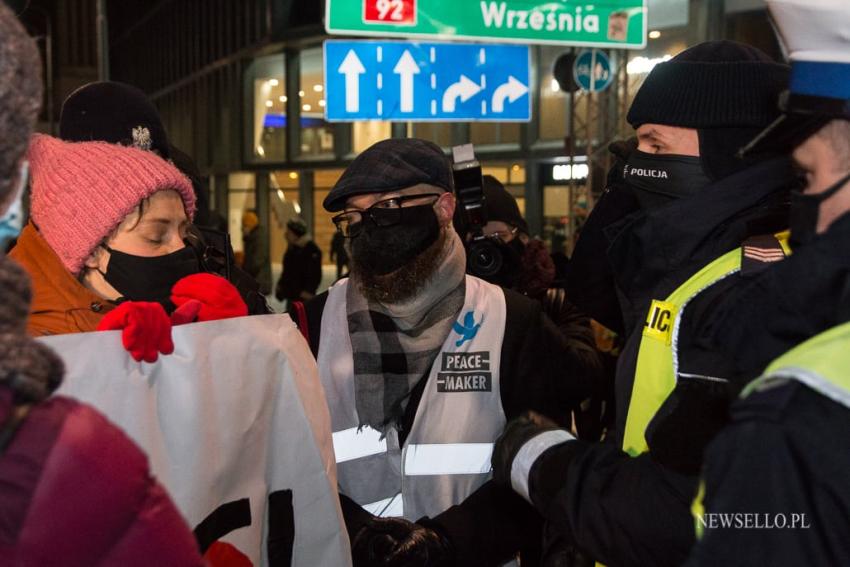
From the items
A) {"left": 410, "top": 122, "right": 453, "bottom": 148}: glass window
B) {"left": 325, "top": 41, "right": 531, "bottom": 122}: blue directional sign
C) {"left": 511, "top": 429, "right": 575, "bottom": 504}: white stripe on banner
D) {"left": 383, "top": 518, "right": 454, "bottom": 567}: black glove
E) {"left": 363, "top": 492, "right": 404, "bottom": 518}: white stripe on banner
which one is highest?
{"left": 410, "top": 122, "right": 453, "bottom": 148}: glass window

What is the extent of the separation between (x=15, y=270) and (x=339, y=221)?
180cm

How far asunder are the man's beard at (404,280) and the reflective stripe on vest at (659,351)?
91 cm

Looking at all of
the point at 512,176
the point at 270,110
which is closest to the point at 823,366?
the point at 512,176

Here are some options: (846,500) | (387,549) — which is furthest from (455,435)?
(846,500)

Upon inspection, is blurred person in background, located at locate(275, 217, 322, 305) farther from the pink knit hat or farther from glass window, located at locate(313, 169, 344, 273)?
glass window, located at locate(313, 169, 344, 273)

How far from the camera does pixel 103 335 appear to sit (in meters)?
1.45

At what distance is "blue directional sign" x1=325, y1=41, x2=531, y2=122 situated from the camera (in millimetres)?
6701

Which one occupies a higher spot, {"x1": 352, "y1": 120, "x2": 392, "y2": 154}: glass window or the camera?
{"x1": 352, "y1": 120, "x2": 392, "y2": 154}: glass window

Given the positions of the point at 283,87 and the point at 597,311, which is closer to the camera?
the point at 597,311

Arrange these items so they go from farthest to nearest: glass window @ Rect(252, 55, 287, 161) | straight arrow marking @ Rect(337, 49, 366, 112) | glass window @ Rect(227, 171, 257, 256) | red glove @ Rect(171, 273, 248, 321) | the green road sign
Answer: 1. glass window @ Rect(227, 171, 257, 256)
2. glass window @ Rect(252, 55, 287, 161)
3. straight arrow marking @ Rect(337, 49, 366, 112)
4. the green road sign
5. red glove @ Rect(171, 273, 248, 321)

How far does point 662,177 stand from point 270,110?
72.6 ft

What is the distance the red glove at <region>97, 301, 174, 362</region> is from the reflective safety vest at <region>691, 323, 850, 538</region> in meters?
0.97

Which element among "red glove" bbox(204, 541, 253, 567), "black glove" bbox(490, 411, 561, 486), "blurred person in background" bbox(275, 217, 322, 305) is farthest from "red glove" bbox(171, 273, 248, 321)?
"blurred person in background" bbox(275, 217, 322, 305)

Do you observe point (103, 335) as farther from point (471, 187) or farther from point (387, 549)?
Answer: point (471, 187)
